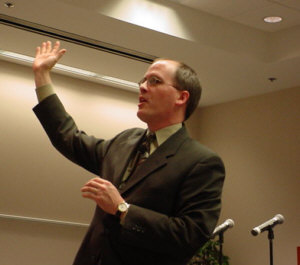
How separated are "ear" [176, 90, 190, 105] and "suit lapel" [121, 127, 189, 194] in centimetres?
15

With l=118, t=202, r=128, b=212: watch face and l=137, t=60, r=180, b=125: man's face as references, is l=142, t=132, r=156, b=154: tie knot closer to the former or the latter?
l=137, t=60, r=180, b=125: man's face

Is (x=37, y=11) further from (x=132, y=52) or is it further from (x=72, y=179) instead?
(x=72, y=179)

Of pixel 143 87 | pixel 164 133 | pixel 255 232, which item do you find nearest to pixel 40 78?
pixel 143 87

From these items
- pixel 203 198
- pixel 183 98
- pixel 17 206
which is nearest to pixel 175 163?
pixel 203 198

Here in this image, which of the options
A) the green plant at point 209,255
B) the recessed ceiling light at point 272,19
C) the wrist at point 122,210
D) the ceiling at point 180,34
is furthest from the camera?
the green plant at point 209,255

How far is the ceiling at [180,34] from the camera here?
5.00m

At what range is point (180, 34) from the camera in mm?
5352

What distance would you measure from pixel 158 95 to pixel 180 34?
3.56m

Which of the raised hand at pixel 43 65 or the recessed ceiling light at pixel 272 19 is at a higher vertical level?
the recessed ceiling light at pixel 272 19

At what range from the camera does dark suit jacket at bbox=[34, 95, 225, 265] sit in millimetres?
1594

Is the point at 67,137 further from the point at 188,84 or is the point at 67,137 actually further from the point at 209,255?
the point at 209,255

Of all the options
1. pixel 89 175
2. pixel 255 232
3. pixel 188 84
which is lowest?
pixel 255 232

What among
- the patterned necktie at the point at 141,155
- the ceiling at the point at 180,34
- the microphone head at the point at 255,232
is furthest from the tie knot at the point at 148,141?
the ceiling at the point at 180,34

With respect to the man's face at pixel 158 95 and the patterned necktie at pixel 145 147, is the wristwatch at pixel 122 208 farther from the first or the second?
the man's face at pixel 158 95
